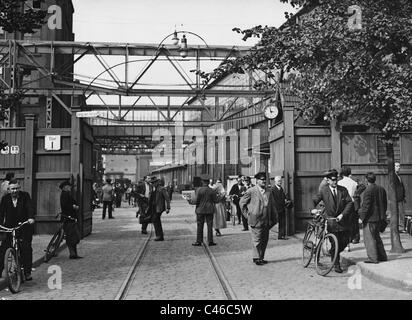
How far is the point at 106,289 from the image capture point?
761cm

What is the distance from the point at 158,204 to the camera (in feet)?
46.9

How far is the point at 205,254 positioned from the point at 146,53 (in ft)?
39.2

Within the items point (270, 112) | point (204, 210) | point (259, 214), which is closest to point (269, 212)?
point (259, 214)

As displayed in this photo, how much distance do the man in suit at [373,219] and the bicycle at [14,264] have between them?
6.26 metres

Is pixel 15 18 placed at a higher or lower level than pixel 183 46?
lower

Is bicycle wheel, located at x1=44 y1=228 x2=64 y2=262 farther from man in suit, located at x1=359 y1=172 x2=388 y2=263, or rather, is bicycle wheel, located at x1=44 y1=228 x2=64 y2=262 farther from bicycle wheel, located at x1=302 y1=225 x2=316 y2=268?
man in suit, located at x1=359 y1=172 x2=388 y2=263

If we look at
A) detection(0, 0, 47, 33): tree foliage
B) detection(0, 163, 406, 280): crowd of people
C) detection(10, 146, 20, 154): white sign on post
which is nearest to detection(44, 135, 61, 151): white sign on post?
detection(10, 146, 20, 154): white sign on post

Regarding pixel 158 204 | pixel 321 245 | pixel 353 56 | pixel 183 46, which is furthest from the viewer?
pixel 183 46

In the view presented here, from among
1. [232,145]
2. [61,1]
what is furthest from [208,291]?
[232,145]

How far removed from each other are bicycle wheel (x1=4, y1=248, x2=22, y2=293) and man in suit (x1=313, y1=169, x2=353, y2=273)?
5390 mm

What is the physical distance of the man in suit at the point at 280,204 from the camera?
13.5 metres

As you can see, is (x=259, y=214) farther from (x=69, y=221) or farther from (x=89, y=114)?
(x=89, y=114)

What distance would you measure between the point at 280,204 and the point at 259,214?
3757 millimetres

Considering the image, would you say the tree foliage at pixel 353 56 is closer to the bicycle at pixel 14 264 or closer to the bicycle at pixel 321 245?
the bicycle at pixel 321 245
